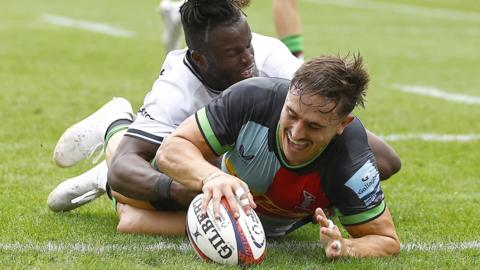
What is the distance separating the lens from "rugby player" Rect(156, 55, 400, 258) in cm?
433

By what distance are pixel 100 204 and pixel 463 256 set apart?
2166mm

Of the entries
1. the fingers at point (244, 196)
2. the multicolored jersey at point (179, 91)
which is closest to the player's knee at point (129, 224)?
the multicolored jersey at point (179, 91)

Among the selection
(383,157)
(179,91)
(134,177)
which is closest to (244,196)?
(134,177)

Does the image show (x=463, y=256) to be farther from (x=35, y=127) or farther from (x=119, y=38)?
(x=119, y=38)

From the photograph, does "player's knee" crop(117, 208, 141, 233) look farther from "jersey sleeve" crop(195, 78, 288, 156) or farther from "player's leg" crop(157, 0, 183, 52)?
"player's leg" crop(157, 0, 183, 52)

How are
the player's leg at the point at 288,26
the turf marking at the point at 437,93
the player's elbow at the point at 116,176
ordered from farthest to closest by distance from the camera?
the turf marking at the point at 437,93 < the player's leg at the point at 288,26 < the player's elbow at the point at 116,176

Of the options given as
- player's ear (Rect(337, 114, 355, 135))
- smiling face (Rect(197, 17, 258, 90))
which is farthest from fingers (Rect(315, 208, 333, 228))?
smiling face (Rect(197, 17, 258, 90))

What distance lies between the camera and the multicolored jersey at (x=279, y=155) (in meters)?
4.56

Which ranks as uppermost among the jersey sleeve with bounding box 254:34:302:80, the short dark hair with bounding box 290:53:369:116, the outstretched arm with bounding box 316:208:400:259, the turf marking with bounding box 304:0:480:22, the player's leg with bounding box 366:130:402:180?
the short dark hair with bounding box 290:53:369:116

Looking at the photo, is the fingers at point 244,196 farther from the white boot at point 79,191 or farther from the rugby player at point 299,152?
the white boot at point 79,191

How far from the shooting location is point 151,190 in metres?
4.98

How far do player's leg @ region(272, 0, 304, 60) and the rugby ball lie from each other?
11.4 ft

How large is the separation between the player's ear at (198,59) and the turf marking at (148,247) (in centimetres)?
107

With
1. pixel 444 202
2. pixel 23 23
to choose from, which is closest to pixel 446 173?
pixel 444 202
